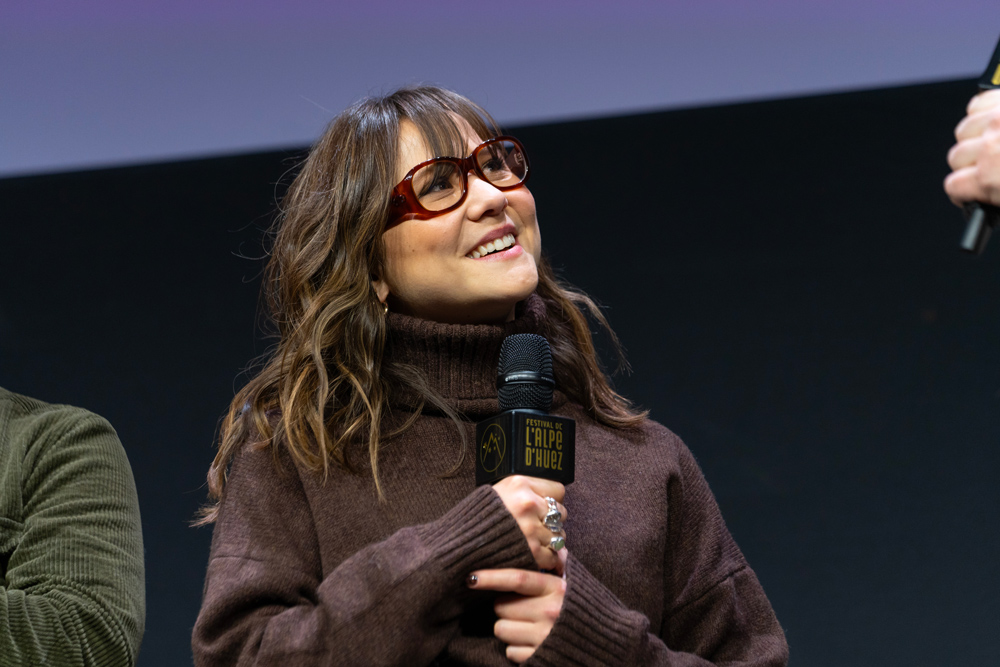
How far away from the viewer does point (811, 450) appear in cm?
289

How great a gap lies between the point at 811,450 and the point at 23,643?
2126mm

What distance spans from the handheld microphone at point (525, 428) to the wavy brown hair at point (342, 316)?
205 millimetres

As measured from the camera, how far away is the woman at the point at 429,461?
123cm

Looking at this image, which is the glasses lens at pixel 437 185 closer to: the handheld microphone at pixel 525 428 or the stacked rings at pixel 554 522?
the handheld microphone at pixel 525 428

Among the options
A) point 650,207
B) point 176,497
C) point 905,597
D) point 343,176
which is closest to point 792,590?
point 905,597

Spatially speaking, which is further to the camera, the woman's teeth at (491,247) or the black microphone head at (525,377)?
the woman's teeth at (491,247)

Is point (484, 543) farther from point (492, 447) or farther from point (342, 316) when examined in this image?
point (342, 316)

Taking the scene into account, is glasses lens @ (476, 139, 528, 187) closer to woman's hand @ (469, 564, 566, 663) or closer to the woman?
the woman

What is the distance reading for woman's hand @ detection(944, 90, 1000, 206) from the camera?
1.08m

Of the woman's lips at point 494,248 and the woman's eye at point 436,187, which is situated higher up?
the woman's eye at point 436,187

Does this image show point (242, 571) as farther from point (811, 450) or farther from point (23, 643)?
point (811, 450)

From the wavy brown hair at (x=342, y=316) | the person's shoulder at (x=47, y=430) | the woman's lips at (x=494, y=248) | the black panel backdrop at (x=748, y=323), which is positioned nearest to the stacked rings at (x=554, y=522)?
the wavy brown hair at (x=342, y=316)

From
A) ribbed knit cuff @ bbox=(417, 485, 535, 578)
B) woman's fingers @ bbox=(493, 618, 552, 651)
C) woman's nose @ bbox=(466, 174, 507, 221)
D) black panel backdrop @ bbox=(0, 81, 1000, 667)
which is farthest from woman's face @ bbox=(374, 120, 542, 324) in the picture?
black panel backdrop @ bbox=(0, 81, 1000, 667)

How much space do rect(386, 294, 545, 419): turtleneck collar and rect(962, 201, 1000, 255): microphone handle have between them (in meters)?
0.67
